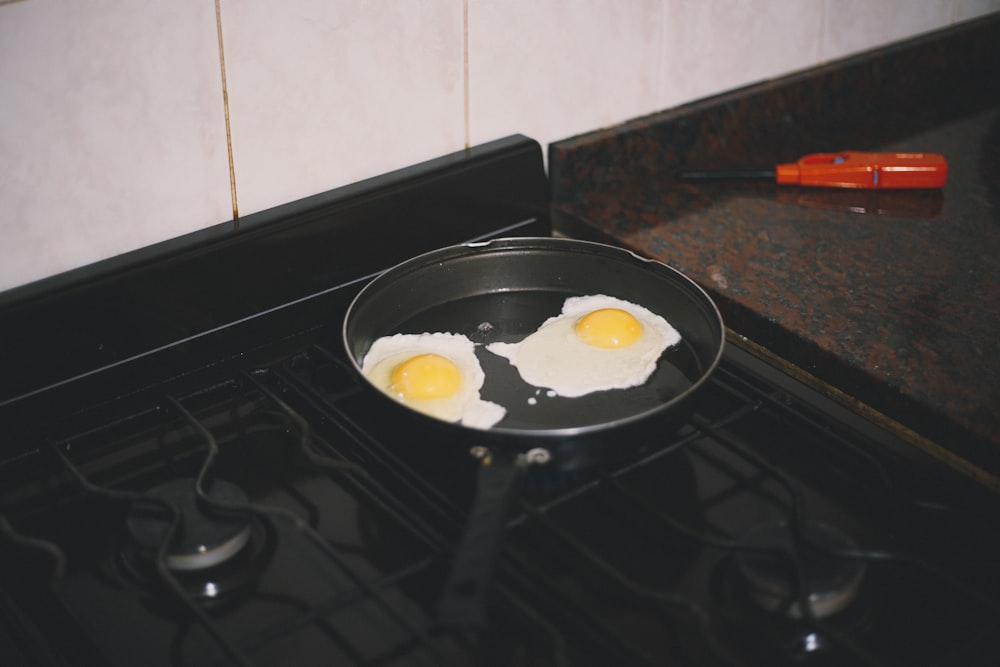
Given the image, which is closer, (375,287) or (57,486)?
(57,486)

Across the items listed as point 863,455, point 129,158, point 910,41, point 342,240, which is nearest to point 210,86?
point 129,158

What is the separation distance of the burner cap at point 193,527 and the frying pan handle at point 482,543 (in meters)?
0.22

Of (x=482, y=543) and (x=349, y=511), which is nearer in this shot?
(x=482, y=543)

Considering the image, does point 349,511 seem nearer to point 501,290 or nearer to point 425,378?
point 425,378

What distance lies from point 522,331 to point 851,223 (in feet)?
1.72

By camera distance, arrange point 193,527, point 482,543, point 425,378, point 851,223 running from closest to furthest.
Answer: point 482,543 → point 193,527 → point 425,378 → point 851,223

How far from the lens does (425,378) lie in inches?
38.4

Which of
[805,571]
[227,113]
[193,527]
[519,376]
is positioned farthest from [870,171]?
[193,527]

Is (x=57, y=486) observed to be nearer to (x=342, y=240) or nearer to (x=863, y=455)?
(x=342, y=240)

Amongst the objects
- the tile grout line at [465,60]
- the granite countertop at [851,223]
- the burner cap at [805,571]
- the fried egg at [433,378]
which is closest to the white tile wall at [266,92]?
the tile grout line at [465,60]

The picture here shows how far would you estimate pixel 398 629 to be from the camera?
79cm

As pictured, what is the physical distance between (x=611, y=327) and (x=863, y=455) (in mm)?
292

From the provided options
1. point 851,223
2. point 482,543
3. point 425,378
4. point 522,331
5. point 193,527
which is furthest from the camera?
point 851,223

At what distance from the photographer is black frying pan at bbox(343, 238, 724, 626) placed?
82cm
